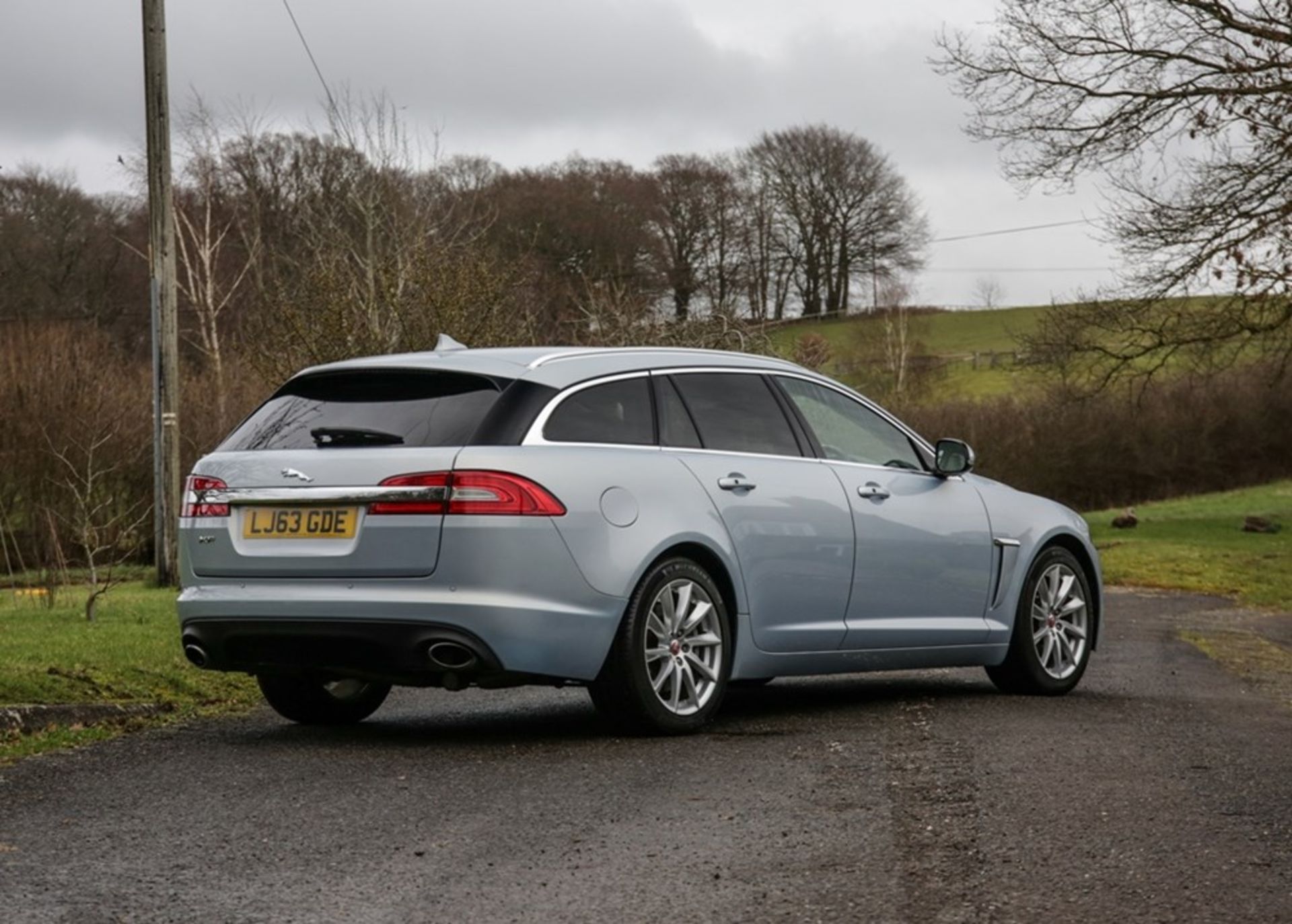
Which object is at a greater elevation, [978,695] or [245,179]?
[245,179]

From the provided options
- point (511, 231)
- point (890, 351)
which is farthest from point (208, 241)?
point (890, 351)

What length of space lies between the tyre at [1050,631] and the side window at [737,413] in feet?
6.50

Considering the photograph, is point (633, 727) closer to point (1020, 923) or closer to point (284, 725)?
point (284, 725)

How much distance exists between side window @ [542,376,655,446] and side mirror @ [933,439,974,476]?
1.95 m

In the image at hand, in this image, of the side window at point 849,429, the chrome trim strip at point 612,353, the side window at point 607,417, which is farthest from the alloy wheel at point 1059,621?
the side window at point 607,417

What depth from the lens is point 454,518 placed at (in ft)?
24.8

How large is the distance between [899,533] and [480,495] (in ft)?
8.79

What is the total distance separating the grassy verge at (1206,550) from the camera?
2798 centimetres

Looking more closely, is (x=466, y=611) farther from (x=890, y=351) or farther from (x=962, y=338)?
(x=962, y=338)

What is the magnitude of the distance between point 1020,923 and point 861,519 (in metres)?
4.59

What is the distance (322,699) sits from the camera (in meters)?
9.11

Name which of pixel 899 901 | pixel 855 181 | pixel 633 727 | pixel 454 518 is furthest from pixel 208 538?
pixel 855 181

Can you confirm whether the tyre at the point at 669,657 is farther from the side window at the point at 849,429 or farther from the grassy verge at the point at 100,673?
the grassy verge at the point at 100,673

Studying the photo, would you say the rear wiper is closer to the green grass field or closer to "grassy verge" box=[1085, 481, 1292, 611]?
"grassy verge" box=[1085, 481, 1292, 611]
